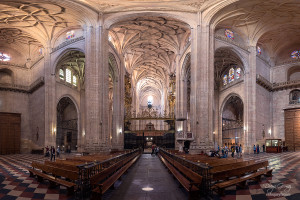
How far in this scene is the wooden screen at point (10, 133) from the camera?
28344 millimetres

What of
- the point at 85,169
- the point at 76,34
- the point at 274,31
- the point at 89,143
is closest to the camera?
the point at 85,169

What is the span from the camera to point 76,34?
85.2 ft

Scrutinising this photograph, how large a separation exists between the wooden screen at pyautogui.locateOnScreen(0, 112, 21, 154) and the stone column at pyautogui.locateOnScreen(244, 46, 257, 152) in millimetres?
28470

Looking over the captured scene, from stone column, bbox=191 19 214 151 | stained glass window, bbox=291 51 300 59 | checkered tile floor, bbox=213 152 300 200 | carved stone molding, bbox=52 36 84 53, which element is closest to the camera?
checkered tile floor, bbox=213 152 300 200

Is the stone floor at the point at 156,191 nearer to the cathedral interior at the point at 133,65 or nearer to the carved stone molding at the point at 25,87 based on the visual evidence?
the cathedral interior at the point at 133,65

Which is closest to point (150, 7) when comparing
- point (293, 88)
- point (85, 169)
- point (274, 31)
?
point (274, 31)

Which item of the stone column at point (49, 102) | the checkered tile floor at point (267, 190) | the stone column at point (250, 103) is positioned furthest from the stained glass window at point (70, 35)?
the checkered tile floor at point (267, 190)

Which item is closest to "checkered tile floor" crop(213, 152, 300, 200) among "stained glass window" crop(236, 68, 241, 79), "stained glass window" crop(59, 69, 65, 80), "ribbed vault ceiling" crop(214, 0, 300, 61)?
"ribbed vault ceiling" crop(214, 0, 300, 61)

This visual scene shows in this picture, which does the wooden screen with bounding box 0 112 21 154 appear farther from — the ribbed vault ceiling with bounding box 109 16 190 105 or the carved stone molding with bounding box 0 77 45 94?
the ribbed vault ceiling with bounding box 109 16 190 105

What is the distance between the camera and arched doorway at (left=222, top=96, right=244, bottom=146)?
115 ft

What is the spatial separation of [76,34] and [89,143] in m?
13.4

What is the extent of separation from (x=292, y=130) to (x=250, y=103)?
25.8 feet

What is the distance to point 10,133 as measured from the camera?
29.0 meters

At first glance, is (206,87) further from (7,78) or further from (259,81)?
(7,78)
